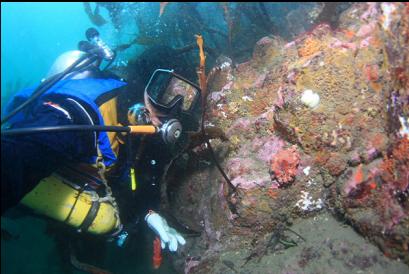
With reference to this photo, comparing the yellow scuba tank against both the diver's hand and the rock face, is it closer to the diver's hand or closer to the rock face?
the diver's hand

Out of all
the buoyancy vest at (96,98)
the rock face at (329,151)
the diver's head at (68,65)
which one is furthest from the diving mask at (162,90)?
the rock face at (329,151)

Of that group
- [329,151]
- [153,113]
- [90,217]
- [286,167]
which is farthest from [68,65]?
[329,151]

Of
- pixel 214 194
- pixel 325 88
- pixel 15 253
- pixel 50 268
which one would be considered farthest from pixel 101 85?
pixel 15 253

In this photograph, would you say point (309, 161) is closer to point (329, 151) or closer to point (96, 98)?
point (329, 151)

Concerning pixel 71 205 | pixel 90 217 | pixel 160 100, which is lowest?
pixel 90 217

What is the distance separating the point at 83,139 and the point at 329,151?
200 cm

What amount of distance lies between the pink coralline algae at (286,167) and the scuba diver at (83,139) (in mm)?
912

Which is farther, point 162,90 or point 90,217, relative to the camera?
point 162,90

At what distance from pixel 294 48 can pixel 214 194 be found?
186 centimetres

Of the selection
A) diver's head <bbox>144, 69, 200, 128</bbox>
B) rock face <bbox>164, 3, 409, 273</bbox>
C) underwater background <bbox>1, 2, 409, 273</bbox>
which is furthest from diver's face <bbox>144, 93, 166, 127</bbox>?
rock face <bbox>164, 3, 409, 273</bbox>

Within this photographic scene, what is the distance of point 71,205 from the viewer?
101 inches

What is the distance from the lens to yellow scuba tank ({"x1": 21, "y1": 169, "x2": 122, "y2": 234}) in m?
2.43

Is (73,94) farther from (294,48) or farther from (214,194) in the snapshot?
(294,48)

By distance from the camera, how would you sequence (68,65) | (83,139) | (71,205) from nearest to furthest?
(83,139) < (71,205) < (68,65)
